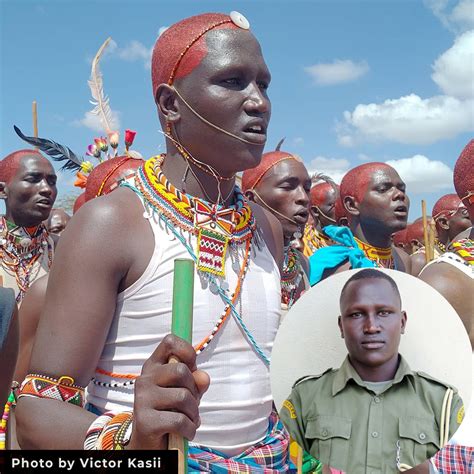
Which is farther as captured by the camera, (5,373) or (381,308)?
(5,373)

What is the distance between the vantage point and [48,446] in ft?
5.29

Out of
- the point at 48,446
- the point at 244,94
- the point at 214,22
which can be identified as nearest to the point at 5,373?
the point at 48,446

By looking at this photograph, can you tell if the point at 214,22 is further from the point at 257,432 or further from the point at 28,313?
the point at 28,313

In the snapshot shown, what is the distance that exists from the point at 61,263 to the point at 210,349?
484 millimetres

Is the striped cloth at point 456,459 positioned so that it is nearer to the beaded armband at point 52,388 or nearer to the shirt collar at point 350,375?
the shirt collar at point 350,375

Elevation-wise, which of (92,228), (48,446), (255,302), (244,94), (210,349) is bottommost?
(48,446)

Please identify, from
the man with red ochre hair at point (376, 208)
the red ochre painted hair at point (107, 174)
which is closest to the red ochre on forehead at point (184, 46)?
the red ochre painted hair at point (107, 174)

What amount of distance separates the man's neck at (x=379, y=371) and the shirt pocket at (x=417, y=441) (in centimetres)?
12

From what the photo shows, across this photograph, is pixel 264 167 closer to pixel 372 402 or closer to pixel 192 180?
pixel 192 180

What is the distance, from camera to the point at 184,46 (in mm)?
1985

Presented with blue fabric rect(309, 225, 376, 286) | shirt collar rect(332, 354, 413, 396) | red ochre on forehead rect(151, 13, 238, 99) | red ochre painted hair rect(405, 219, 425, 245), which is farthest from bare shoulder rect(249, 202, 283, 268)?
red ochre painted hair rect(405, 219, 425, 245)

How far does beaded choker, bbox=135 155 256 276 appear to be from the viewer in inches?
76.1

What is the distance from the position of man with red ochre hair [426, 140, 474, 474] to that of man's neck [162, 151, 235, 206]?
40.3 inches

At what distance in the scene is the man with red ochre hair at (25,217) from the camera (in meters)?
6.04
